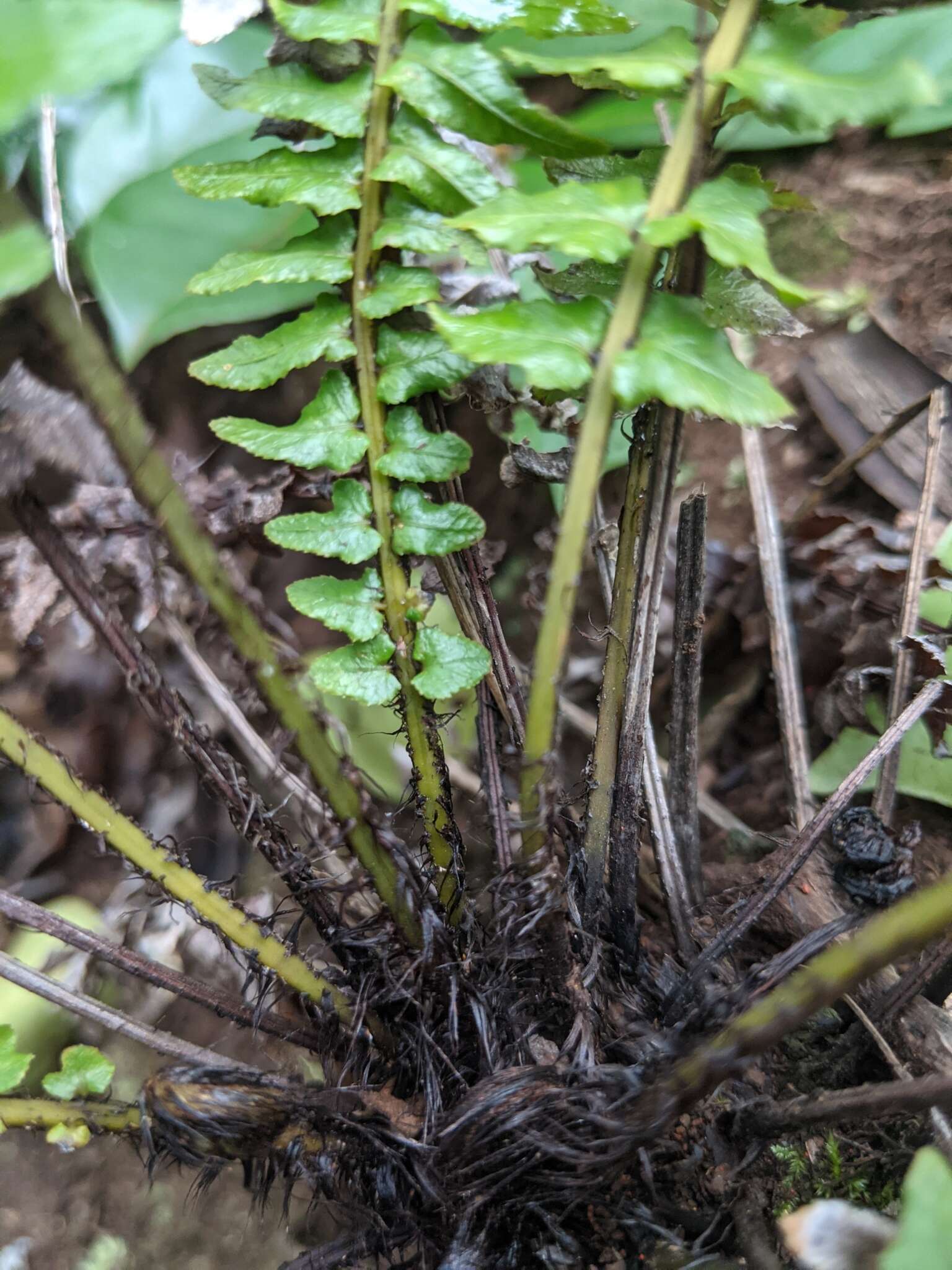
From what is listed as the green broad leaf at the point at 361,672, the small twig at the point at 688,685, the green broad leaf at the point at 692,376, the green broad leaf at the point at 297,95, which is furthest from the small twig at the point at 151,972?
the green broad leaf at the point at 297,95

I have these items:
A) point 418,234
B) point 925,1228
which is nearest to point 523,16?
point 418,234

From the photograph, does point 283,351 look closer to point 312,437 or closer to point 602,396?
point 312,437

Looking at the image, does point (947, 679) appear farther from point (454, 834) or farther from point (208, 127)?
point (208, 127)

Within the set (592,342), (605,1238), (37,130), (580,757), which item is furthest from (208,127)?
(605,1238)

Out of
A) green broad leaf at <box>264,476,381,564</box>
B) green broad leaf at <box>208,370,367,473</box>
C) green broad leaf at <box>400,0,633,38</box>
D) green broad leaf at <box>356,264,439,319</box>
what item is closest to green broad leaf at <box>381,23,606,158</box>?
green broad leaf at <box>400,0,633,38</box>

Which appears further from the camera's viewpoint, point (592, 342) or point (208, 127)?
point (208, 127)

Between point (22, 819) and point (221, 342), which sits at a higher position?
point (221, 342)

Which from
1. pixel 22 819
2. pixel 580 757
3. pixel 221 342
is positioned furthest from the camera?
pixel 580 757
